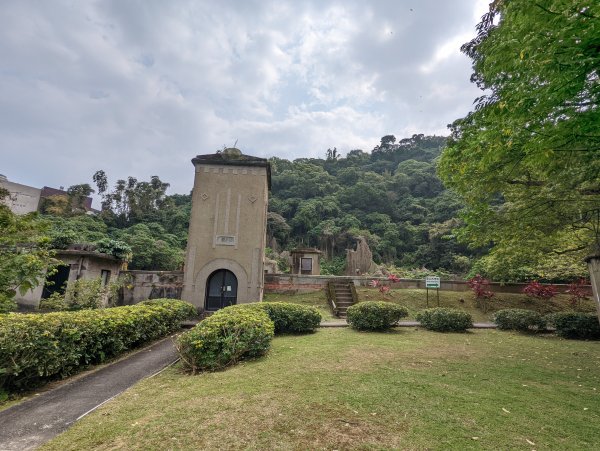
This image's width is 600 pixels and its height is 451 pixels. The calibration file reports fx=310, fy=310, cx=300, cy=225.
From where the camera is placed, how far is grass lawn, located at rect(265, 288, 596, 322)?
15.0 m

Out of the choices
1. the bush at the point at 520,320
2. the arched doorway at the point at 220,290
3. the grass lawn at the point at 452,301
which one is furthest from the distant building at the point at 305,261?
the bush at the point at 520,320

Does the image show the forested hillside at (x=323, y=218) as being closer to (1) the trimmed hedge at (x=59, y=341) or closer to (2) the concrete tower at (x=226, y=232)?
(2) the concrete tower at (x=226, y=232)

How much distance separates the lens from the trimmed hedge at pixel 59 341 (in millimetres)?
4609

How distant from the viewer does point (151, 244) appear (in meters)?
30.6

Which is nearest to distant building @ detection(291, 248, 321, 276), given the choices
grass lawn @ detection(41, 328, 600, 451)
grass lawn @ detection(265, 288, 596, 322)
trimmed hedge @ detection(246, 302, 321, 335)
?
grass lawn @ detection(265, 288, 596, 322)

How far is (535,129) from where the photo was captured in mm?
4781

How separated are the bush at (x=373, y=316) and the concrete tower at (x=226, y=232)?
17.9ft

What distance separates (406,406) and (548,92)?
178 inches

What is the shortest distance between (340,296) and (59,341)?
12.5 m

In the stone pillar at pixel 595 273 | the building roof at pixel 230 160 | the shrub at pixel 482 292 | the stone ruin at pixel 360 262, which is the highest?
the building roof at pixel 230 160

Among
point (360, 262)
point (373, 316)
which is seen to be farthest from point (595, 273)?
point (360, 262)

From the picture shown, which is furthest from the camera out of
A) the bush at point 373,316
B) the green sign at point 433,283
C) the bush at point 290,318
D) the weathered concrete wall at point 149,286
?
the weathered concrete wall at point 149,286

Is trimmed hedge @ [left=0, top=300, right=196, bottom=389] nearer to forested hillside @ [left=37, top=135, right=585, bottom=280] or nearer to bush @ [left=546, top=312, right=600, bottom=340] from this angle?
bush @ [left=546, top=312, right=600, bottom=340]

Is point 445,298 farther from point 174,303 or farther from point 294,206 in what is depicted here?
point 294,206
